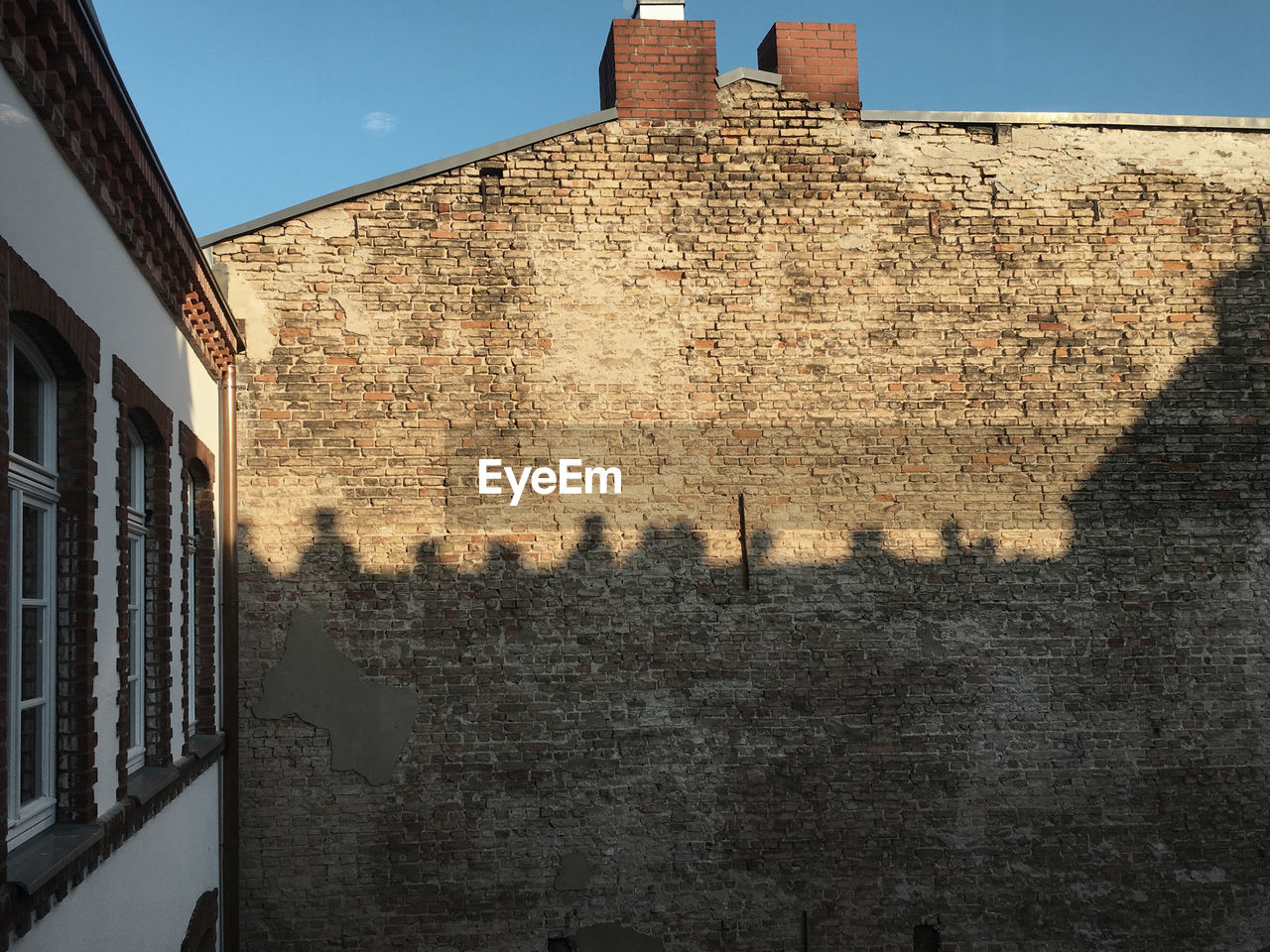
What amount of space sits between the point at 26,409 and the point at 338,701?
386 cm

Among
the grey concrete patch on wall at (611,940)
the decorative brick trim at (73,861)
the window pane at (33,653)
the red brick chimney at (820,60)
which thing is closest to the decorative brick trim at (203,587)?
the decorative brick trim at (73,861)

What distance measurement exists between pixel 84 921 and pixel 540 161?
6078mm

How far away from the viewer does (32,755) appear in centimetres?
423

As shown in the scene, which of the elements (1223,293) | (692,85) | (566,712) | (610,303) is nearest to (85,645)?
(566,712)

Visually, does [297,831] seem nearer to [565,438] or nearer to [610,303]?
[565,438]

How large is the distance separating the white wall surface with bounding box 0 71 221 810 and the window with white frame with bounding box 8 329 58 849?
0.29 meters

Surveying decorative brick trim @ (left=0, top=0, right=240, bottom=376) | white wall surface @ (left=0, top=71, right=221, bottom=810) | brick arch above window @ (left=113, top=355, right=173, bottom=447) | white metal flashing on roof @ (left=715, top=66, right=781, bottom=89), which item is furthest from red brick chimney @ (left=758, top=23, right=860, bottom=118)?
brick arch above window @ (left=113, top=355, right=173, bottom=447)

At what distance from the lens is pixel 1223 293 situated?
28.6 ft

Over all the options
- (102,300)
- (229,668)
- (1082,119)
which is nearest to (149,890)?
(229,668)

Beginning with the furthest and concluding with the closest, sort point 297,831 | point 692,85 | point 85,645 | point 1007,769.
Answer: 1. point 692,85
2. point 1007,769
3. point 297,831
4. point 85,645

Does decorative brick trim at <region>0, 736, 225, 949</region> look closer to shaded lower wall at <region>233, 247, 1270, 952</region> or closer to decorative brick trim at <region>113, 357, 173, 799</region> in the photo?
decorative brick trim at <region>113, 357, 173, 799</region>

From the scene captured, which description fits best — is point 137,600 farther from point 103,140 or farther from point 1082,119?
point 1082,119

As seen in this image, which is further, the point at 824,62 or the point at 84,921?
the point at 824,62

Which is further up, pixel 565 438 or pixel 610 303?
pixel 610 303
